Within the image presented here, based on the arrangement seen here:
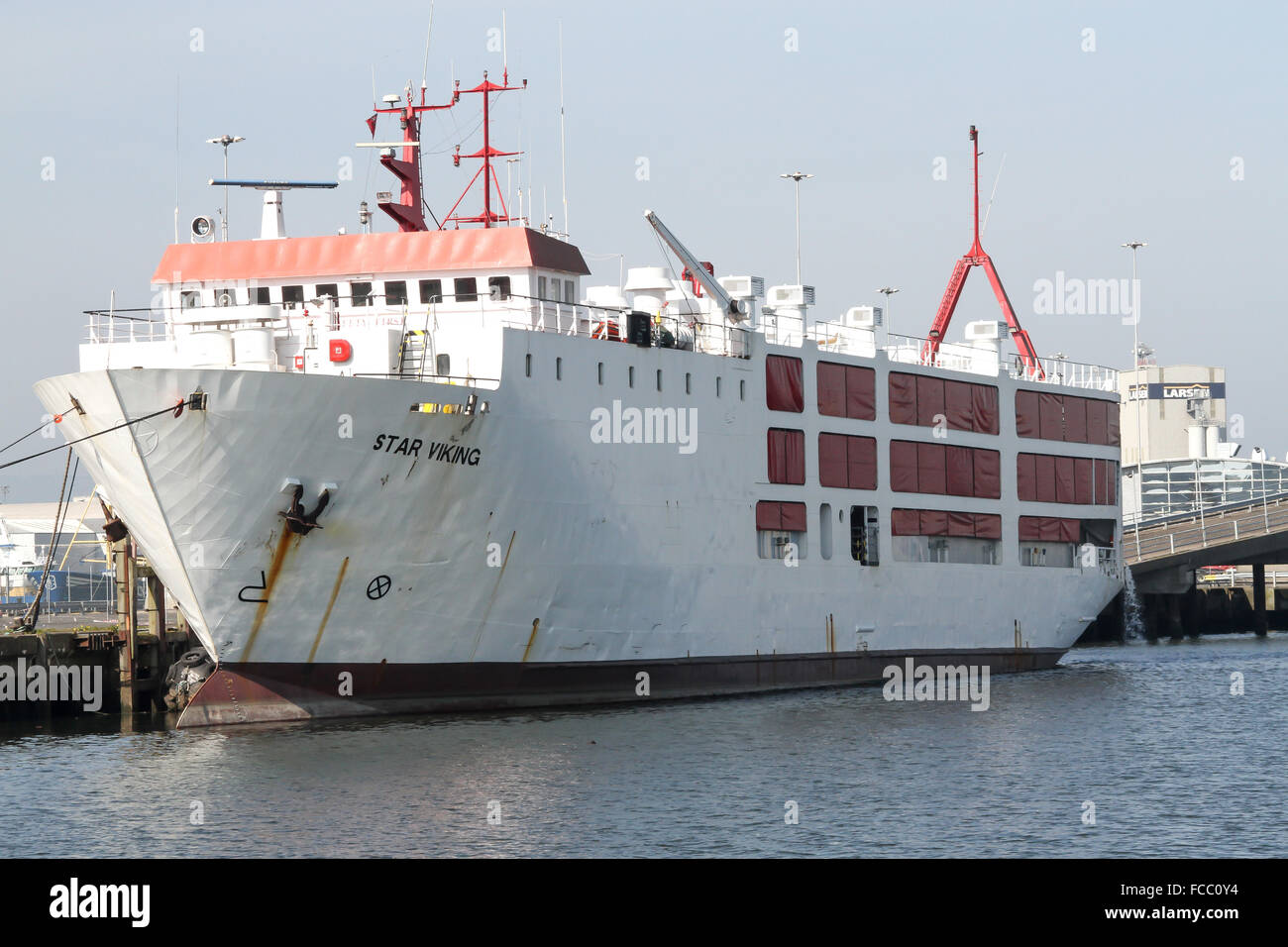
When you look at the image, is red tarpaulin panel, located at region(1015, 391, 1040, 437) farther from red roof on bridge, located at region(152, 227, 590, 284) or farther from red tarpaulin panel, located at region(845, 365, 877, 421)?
red roof on bridge, located at region(152, 227, 590, 284)

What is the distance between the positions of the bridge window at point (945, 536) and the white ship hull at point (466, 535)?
349cm

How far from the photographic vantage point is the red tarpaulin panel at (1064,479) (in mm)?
48188

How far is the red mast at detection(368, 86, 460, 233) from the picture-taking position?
37.0m

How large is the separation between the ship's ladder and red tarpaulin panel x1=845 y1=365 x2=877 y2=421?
1341cm

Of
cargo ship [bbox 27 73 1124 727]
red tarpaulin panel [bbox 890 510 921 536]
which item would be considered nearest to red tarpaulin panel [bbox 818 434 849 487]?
cargo ship [bbox 27 73 1124 727]

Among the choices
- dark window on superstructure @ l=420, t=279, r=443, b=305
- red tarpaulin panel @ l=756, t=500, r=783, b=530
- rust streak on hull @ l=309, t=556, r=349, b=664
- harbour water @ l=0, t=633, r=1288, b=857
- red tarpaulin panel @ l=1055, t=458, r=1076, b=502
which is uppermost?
dark window on superstructure @ l=420, t=279, r=443, b=305

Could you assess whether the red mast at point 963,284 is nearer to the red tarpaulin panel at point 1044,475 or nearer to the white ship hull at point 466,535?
the red tarpaulin panel at point 1044,475

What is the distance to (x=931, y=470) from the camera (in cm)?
4344

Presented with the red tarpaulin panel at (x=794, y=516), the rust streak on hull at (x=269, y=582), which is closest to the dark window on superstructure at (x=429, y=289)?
the rust streak on hull at (x=269, y=582)

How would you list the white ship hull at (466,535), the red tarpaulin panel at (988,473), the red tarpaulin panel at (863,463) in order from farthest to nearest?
the red tarpaulin panel at (988,473), the red tarpaulin panel at (863,463), the white ship hull at (466,535)

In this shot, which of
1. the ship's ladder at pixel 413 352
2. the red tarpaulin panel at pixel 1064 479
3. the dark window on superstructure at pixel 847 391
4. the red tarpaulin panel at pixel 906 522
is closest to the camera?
the ship's ladder at pixel 413 352

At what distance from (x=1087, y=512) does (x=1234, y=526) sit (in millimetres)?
24239
